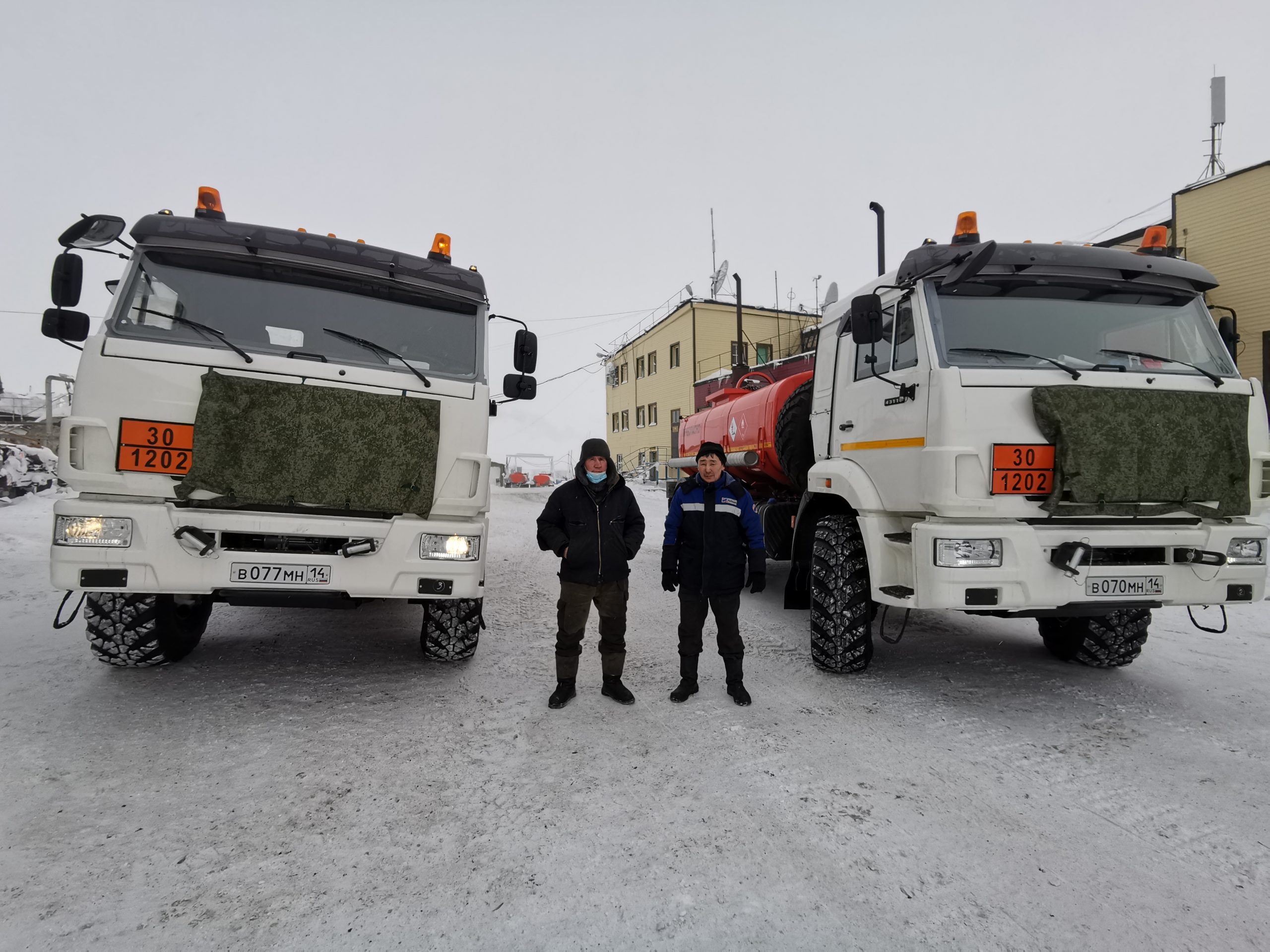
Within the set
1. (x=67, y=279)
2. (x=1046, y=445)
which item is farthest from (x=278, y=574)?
(x=1046, y=445)

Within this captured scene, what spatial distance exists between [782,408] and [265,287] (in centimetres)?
452

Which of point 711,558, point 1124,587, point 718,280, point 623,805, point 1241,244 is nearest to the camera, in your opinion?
point 623,805

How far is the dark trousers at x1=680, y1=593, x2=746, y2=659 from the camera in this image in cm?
411

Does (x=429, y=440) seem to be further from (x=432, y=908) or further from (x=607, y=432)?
(x=607, y=432)

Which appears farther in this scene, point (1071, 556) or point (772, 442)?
point (772, 442)

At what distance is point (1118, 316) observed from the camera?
13.3 feet

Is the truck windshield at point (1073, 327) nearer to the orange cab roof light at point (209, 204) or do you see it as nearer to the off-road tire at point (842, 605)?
the off-road tire at point (842, 605)

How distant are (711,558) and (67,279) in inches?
167

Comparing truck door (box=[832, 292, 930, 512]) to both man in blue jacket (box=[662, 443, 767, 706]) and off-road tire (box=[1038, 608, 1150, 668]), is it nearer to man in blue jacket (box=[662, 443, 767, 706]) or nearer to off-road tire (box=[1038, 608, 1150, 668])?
man in blue jacket (box=[662, 443, 767, 706])

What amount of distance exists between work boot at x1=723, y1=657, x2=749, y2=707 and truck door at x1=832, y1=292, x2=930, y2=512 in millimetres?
1421

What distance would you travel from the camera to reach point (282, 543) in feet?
12.1

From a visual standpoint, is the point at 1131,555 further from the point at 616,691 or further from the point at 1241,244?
the point at 1241,244

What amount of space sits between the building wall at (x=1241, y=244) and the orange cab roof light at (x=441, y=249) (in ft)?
54.9

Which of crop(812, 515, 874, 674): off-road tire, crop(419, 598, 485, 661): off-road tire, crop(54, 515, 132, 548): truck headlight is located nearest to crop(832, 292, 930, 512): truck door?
crop(812, 515, 874, 674): off-road tire
